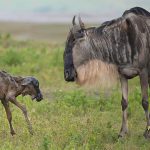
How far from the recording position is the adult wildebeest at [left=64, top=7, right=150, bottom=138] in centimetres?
1008

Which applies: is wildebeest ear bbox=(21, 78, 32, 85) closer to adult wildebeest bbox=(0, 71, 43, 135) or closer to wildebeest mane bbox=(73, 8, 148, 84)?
adult wildebeest bbox=(0, 71, 43, 135)

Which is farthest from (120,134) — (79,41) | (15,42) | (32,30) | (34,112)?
(32,30)

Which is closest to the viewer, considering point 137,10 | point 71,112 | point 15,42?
point 137,10

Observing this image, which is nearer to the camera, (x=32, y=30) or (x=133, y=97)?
(x=133, y=97)

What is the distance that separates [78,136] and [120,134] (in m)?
1.07

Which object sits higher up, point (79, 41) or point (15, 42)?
point (79, 41)

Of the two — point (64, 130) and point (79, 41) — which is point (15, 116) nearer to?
point (64, 130)

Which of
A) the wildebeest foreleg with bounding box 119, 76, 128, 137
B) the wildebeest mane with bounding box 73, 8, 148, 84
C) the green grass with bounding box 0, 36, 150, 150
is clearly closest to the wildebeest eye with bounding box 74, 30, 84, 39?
the wildebeest mane with bounding box 73, 8, 148, 84

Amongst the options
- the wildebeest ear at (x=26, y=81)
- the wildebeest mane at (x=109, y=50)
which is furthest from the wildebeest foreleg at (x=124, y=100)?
the wildebeest ear at (x=26, y=81)

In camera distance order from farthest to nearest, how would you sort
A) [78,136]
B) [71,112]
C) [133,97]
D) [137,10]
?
1. [133,97]
2. [71,112]
3. [137,10]
4. [78,136]

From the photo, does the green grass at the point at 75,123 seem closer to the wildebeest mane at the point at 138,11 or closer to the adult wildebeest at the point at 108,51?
the adult wildebeest at the point at 108,51

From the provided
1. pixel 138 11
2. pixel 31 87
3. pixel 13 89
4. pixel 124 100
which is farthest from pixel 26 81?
pixel 138 11

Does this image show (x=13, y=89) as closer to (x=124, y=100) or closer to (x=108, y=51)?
(x=108, y=51)

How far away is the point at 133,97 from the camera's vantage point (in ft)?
44.7
